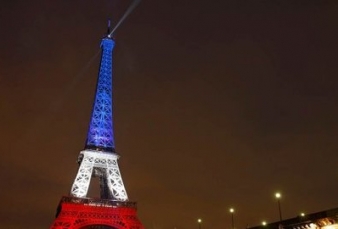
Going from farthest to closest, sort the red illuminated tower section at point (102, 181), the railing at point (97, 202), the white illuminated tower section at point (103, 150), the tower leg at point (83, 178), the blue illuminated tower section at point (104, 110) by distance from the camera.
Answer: the blue illuminated tower section at point (104, 110), the white illuminated tower section at point (103, 150), the tower leg at point (83, 178), the railing at point (97, 202), the red illuminated tower section at point (102, 181)

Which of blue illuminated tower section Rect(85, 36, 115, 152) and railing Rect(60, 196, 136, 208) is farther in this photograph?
blue illuminated tower section Rect(85, 36, 115, 152)

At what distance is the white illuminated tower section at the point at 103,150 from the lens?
100312mm

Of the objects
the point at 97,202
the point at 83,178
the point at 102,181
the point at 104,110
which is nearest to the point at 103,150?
the point at 83,178

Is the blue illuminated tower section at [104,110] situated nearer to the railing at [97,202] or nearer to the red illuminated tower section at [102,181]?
the red illuminated tower section at [102,181]

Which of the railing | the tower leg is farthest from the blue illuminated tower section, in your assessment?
the railing

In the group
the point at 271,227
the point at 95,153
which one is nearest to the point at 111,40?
the point at 95,153

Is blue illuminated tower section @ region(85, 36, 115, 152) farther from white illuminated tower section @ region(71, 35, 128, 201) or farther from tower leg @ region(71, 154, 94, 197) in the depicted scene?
tower leg @ region(71, 154, 94, 197)

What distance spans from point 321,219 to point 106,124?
73.7m

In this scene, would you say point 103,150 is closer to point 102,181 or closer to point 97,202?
point 102,181

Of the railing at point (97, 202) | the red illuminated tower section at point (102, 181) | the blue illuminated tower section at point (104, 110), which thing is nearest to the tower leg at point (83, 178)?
the red illuminated tower section at point (102, 181)

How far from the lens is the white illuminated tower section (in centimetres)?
10031

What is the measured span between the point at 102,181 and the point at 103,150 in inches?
521

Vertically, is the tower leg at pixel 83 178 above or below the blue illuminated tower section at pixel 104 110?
below

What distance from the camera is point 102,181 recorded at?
114312mm
